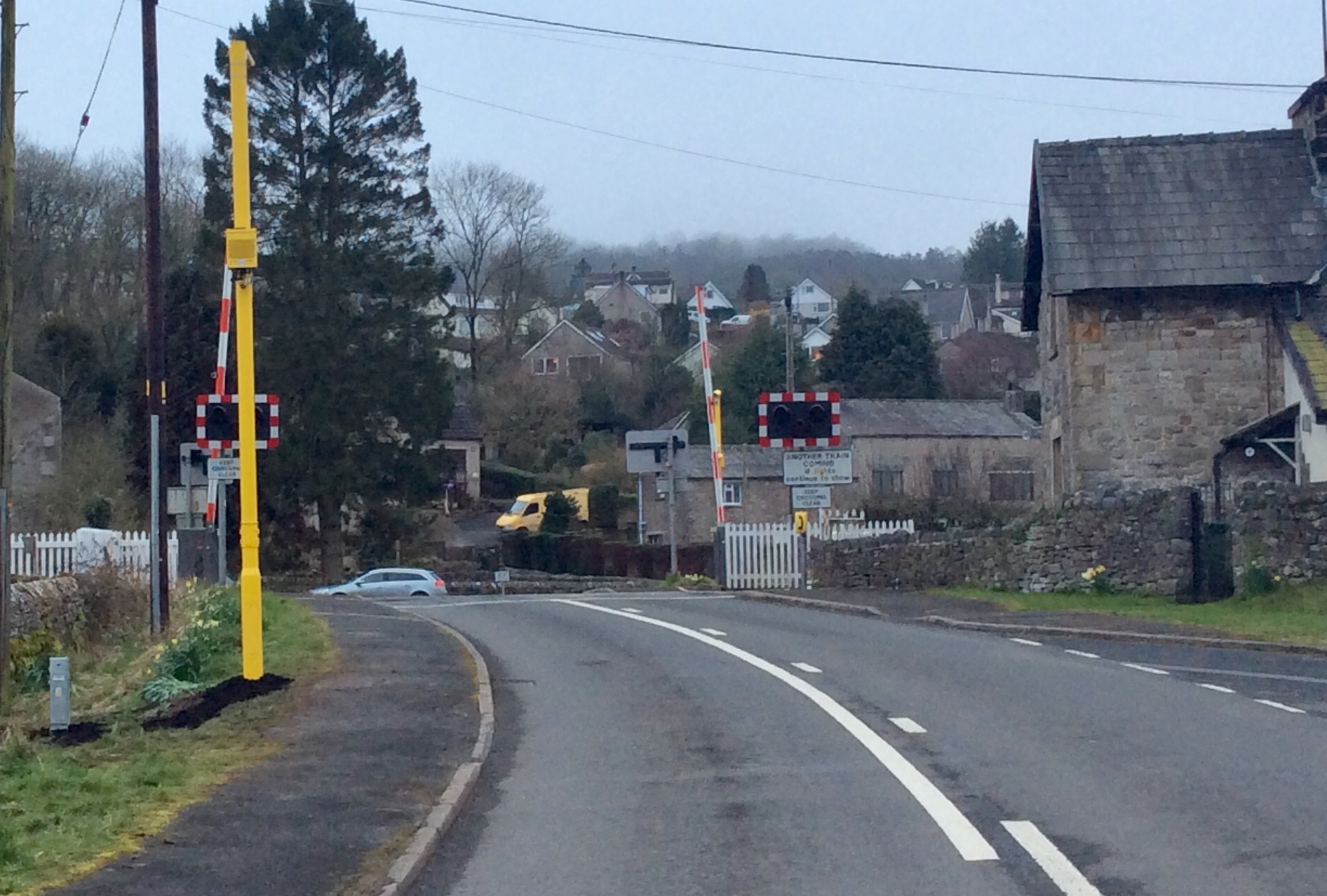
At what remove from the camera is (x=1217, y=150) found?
29062 millimetres

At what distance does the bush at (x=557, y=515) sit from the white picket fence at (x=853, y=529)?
1152cm

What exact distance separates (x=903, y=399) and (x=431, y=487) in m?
18.9

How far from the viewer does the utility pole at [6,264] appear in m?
13.4

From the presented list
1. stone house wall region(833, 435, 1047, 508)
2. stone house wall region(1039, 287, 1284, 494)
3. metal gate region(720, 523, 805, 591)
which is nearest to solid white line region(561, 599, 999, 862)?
stone house wall region(1039, 287, 1284, 494)

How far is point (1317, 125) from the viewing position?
1115 inches

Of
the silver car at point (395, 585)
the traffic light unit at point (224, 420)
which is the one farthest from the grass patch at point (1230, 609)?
the silver car at point (395, 585)

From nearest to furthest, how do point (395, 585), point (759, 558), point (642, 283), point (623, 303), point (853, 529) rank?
point (759, 558), point (853, 529), point (395, 585), point (623, 303), point (642, 283)

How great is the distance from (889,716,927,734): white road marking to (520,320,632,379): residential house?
60181mm

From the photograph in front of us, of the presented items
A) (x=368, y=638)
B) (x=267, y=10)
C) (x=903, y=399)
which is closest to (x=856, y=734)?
(x=368, y=638)

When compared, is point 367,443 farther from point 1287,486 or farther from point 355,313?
point 1287,486

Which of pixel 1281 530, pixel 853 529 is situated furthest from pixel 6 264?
pixel 853 529

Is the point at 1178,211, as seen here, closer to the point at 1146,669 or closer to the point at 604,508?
the point at 1146,669

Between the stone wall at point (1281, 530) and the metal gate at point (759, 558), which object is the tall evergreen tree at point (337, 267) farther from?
Answer: the stone wall at point (1281, 530)

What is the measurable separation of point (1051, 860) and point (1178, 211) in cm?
2278
